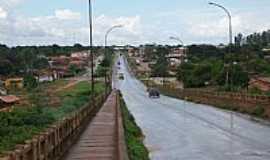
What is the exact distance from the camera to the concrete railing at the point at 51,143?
1360 cm

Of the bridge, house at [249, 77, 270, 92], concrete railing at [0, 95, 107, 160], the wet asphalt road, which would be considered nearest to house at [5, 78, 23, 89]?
house at [249, 77, 270, 92]

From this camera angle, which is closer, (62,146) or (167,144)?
(62,146)

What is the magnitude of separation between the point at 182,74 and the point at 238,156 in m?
103

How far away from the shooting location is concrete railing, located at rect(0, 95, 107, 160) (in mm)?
13605

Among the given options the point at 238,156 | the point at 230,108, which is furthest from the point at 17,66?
the point at 238,156

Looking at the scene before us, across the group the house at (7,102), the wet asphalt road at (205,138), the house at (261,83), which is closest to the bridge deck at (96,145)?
the wet asphalt road at (205,138)

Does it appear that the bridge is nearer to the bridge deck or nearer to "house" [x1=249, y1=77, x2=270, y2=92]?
the bridge deck

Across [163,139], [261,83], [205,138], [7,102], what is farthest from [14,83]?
[205,138]

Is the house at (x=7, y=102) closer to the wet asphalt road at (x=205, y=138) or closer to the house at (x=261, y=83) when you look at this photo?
the wet asphalt road at (x=205, y=138)

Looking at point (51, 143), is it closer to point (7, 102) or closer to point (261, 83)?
point (7, 102)

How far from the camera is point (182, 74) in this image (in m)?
132

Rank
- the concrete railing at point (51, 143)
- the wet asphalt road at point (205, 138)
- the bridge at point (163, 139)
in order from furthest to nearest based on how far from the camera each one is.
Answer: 1. the wet asphalt road at point (205, 138)
2. the bridge at point (163, 139)
3. the concrete railing at point (51, 143)

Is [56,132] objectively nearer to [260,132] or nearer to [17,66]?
[260,132]

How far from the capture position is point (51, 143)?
18797 millimetres
